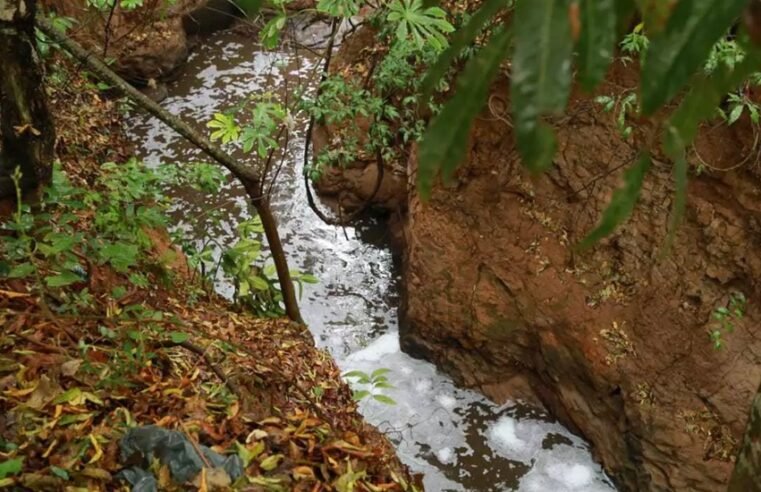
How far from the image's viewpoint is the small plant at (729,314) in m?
3.75

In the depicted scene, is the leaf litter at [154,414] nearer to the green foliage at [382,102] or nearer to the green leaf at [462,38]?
the green leaf at [462,38]

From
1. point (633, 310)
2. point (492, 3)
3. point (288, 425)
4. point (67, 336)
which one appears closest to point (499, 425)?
point (633, 310)

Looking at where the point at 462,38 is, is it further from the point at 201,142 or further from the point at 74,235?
the point at 201,142

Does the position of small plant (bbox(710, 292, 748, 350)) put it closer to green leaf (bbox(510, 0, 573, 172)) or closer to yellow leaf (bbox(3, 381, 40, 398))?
yellow leaf (bbox(3, 381, 40, 398))

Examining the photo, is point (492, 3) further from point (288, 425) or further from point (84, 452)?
point (288, 425)

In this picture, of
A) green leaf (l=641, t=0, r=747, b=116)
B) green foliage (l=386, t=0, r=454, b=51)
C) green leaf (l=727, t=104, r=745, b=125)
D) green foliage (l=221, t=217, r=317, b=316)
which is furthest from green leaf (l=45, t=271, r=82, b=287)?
green leaf (l=727, t=104, r=745, b=125)

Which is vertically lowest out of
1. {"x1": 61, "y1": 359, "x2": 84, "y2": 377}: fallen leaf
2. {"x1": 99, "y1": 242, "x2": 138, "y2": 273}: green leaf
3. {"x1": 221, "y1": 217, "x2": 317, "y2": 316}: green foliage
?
{"x1": 61, "y1": 359, "x2": 84, "y2": 377}: fallen leaf

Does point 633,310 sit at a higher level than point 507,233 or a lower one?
lower

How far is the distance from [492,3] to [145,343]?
2.09m

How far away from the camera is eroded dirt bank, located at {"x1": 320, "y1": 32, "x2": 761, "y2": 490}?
12.4ft

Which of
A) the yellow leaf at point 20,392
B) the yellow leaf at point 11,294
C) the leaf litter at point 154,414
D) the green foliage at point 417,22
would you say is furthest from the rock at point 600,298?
the yellow leaf at point 20,392

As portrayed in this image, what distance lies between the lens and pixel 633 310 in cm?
410

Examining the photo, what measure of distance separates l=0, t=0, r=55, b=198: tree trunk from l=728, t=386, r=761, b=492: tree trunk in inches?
88.1

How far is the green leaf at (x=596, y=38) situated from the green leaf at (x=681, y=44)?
45 millimetres
